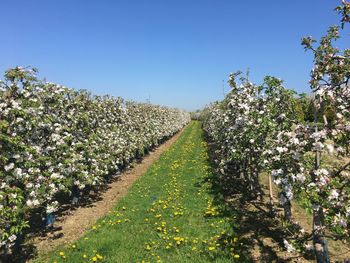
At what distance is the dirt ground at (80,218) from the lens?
9.84 m

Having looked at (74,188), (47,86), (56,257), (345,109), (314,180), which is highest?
(47,86)

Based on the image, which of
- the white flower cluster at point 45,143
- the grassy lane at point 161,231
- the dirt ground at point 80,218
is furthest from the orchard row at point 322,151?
the dirt ground at point 80,218

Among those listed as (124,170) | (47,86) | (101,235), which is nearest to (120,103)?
(124,170)

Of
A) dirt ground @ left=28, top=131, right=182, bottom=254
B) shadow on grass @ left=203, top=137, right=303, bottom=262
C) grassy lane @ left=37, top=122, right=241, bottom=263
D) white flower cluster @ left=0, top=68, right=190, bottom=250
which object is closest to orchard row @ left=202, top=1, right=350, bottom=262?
shadow on grass @ left=203, top=137, right=303, bottom=262

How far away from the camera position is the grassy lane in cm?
844

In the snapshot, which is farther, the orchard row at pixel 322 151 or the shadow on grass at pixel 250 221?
the shadow on grass at pixel 250 221

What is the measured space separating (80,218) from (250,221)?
637 centimetres

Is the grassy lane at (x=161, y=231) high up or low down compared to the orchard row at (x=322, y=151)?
down

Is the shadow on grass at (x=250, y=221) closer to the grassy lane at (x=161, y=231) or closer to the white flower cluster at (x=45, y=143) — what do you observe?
the grassy lane at (x=161, y=231)

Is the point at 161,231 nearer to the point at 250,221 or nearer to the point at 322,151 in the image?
the point at 250,221

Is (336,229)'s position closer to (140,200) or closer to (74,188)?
(140,200)

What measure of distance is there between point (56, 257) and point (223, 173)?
32.4ft

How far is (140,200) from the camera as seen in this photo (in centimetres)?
1343

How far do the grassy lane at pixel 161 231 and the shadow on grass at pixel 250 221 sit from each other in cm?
30
